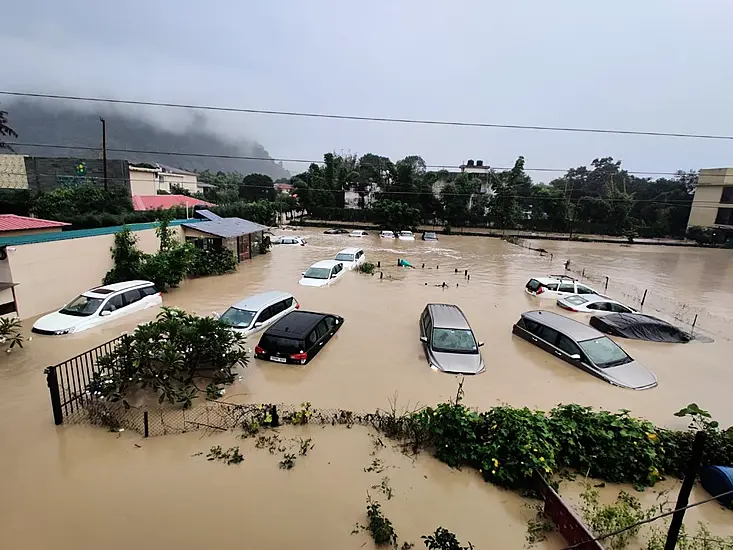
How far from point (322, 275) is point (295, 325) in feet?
29.2

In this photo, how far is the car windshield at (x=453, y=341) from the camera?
10.5 metres

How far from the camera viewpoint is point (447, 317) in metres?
11.5

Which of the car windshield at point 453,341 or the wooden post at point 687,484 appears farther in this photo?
the car windshield at point 453,341

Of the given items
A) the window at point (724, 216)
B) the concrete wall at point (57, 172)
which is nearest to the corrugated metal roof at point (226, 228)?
the concrete wall at point (57, 172)

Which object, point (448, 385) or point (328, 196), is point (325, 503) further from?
point (328, 196)

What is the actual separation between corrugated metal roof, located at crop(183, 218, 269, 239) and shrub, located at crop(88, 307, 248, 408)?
13.7 m

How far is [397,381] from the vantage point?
964 centimetres

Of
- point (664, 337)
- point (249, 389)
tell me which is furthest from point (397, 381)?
point (664, 337)

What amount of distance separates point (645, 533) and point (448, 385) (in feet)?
15.5

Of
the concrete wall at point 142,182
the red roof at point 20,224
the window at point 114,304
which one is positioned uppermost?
the concrete wall at point 142,182

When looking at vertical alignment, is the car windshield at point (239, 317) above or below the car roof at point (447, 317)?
below

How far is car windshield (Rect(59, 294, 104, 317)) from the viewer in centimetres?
1159

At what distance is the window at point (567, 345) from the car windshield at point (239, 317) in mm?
9320

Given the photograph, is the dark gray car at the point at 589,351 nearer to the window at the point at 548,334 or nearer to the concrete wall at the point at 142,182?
the window at the point at 548,334
